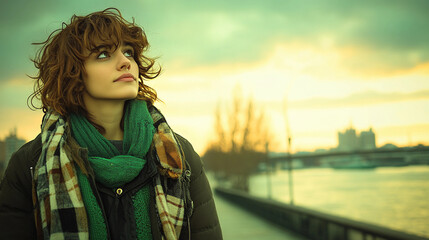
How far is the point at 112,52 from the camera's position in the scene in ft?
6.24

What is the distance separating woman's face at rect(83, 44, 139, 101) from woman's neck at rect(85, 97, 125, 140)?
64 millimetres

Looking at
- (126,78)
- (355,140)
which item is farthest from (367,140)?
(126,78)

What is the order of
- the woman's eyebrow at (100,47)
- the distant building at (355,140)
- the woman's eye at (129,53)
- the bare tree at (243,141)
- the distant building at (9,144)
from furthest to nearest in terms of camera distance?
1. the distant building at (355,140)
2. the bare tree at (243,141)
3. the distant building at (9,144)
4. the woman's eye at (129,53)
5. the woman's eyebrow at (100,47)

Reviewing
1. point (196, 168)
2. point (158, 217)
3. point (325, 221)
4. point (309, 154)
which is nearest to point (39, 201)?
point (158, 217)

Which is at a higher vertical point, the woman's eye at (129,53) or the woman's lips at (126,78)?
the woman's eye at (129,53)

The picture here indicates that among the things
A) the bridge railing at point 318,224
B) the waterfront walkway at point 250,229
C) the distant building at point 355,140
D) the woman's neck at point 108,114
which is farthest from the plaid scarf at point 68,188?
the distant building at point 355,140

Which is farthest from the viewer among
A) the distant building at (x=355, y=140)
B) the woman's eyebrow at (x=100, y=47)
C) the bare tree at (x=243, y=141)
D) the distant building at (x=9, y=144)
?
the distant building at (x=355, y=140)

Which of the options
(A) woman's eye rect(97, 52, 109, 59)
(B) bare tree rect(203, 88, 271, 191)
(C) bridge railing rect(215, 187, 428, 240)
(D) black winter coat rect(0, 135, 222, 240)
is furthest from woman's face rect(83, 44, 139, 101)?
(B) bare tree rect(203, 88, 271, 191)

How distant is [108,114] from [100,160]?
294mm

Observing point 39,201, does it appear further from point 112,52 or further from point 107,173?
point 112,52

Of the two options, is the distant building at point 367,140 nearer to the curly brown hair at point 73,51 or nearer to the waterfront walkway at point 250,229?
the waterfront walkway at point 250,229

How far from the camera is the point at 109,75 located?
189 cm

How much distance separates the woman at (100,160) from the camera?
1706 millimetres

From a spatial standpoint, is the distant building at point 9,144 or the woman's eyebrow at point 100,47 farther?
the distant building at point 9,144
